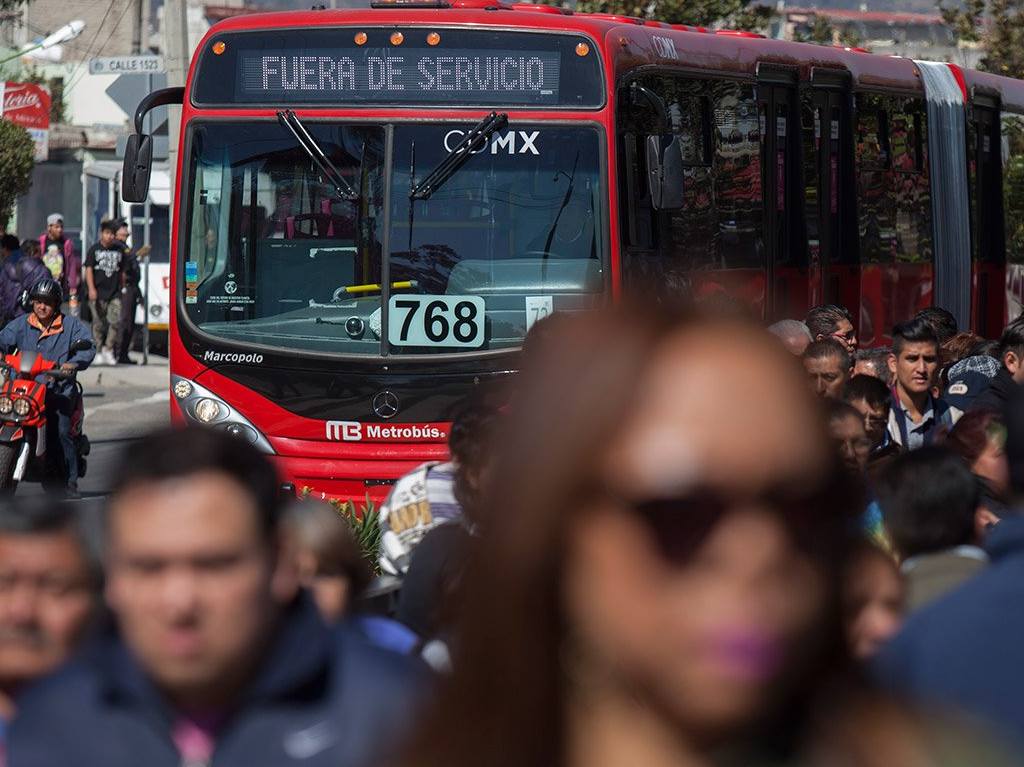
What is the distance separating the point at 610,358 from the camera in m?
1.47

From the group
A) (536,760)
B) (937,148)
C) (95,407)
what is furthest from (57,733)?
(95,407)

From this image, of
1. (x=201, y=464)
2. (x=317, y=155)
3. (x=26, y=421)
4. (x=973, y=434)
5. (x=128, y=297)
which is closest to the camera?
(x=201, y=464)

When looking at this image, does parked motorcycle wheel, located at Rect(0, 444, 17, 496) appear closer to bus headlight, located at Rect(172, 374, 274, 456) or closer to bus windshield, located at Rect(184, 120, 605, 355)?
bus headlight, located at Rect(172, 374, 274, 456)

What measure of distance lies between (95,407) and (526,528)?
788 inches

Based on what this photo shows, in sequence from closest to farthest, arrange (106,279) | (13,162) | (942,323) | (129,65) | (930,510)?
(930,510) < (942,323) < (129,65) < (106,279) < (13,162)

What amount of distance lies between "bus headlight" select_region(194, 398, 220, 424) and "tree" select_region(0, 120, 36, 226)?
2098 centimetres

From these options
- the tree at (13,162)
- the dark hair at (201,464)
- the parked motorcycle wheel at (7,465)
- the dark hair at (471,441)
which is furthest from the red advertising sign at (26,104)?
the dark hair at (201,464)

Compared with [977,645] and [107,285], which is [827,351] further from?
[107,285]

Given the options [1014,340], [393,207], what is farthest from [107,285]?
[1014,340]

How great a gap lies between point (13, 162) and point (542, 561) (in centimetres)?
3111

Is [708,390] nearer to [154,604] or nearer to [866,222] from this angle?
[154,604]

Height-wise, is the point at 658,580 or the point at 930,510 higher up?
the point at 658,580

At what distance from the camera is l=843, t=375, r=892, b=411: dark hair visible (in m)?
7.61

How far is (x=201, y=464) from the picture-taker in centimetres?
255
